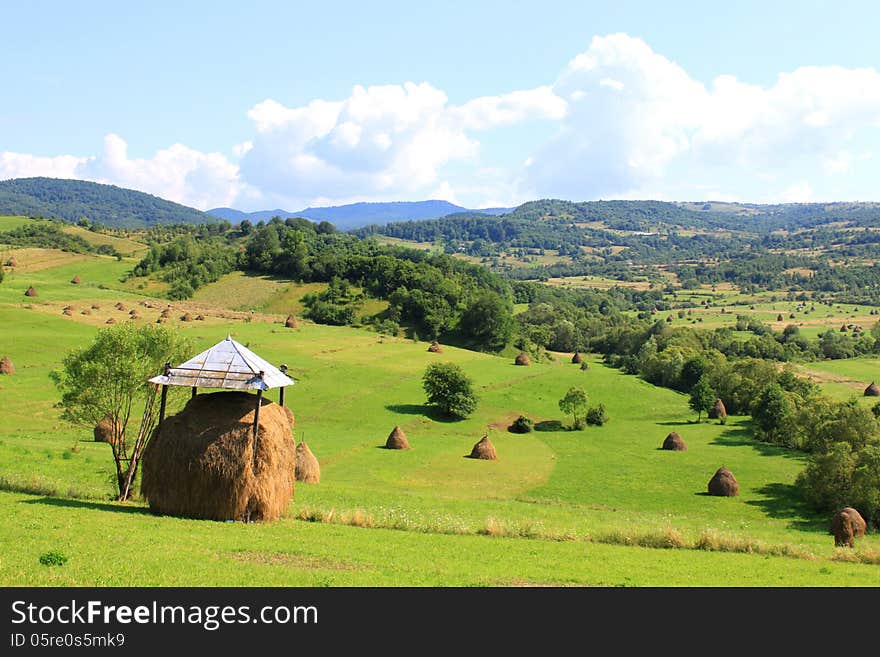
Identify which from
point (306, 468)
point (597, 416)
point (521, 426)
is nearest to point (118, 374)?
point (306, 468)

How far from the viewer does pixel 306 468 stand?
3762 cm

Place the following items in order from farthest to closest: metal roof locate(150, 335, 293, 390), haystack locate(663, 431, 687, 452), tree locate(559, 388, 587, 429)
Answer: tree locate(559, 388, 587, 429) → haystack locate(663, 431, 687, 452) → metal roof locate(150, 335, 293, 390)

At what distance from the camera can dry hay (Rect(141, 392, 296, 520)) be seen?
67.5 ft

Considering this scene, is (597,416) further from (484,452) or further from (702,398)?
(484,452)

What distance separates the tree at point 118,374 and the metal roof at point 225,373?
5045 millimetres

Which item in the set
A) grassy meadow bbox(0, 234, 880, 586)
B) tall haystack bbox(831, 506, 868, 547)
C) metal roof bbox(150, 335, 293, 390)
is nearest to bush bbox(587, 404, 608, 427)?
grassy meadow bbox(0, 234, 880, 586)

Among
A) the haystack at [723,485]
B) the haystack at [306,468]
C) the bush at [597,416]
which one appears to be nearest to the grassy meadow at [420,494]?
the haystack at [723,485]

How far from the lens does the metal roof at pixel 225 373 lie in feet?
69.6

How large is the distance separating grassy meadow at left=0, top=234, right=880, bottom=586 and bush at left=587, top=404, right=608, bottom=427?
5.19ft

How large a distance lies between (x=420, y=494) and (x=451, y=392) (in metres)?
27.7

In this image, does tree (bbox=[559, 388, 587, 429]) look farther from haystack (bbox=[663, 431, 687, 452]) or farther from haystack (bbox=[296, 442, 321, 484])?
haystack (bbox=[296, 442, 321, 484])
